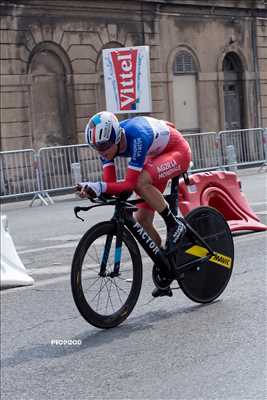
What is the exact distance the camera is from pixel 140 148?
5.27m

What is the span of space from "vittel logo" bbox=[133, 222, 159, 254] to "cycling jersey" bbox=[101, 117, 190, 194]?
40 cm

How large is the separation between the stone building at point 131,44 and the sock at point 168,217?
61.8ft

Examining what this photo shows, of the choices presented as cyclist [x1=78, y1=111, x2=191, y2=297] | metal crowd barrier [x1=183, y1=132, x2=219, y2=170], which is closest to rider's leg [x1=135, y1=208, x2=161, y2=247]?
cyclist [x1=78, y1=111, x2=191, y2=297]

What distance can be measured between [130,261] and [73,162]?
15200mm

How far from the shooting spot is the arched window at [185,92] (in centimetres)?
2995

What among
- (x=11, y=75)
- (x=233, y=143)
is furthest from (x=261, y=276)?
(x=11, y=75)

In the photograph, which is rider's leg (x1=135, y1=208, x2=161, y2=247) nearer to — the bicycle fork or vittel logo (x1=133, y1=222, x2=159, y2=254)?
vittel logo (x1=133, y1=222, x2=159, y2=254)

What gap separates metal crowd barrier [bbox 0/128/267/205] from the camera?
19641 millimetres

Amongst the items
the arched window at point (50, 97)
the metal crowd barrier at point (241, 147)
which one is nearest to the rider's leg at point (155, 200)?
the metal crowd barrier at point (241, 147)

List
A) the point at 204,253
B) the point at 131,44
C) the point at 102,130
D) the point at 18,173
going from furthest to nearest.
Result: the point at 131,44 < the point at 18,173 < the point at 204,253 < the point at 102,130

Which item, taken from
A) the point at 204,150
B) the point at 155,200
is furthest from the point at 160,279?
the point at 204,150

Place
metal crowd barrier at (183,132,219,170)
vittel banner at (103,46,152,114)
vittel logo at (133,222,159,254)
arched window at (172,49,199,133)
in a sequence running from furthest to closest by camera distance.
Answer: arched window at (172,49,199,133)
metal crowd barrier at (183,132,219,170)
vittel banner at (103,46,152,114)
vittel logo at (133,222,159,254)

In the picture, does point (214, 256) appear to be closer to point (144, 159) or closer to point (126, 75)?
point (144, 159)

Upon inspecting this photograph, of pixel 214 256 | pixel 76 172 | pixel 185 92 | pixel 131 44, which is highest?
pixel 131 44
